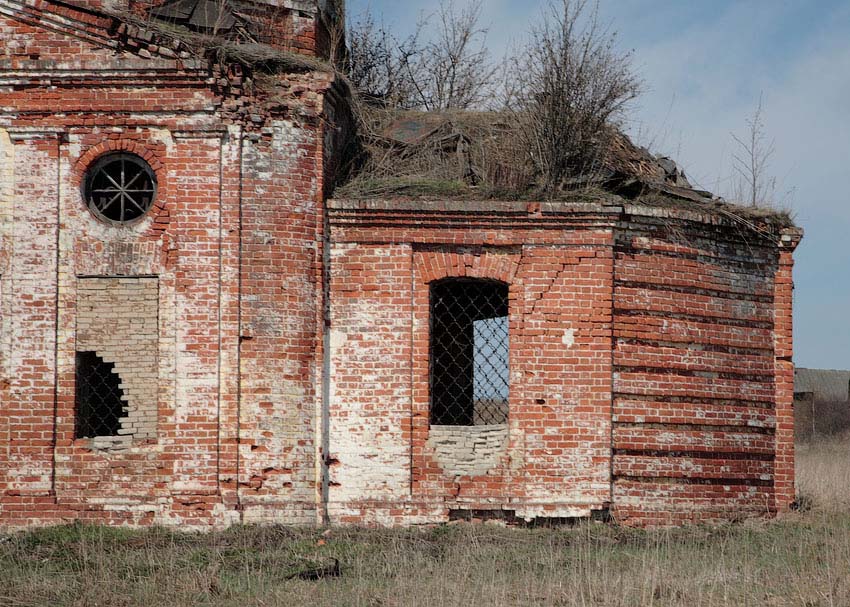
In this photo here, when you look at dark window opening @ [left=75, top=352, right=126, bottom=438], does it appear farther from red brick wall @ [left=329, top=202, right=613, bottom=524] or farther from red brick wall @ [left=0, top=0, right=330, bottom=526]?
red brick wall @ [left=329, top=202, right=613, bottom=524]

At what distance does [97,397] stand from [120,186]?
224cm

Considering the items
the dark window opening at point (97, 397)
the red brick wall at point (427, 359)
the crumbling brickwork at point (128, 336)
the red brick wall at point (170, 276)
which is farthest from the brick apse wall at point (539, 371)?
the dark window opening at point (97, 397)

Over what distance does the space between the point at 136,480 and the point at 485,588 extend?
4220mm

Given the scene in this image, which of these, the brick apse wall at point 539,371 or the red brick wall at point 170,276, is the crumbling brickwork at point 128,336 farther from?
the brick apse wall at point 539,371

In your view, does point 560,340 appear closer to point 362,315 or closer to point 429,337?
point 429,337

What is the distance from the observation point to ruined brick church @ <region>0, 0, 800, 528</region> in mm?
10391

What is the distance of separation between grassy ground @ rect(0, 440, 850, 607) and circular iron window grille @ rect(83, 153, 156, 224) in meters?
3.30

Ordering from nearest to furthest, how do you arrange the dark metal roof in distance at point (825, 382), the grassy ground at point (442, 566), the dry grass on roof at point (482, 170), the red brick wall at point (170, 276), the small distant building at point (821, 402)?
the grassy ground at point (442, 566) → the red brick wall at point (170, 276) → the dry grass on roof at point (482, 170) → the small distant building at point (821, 402) → the dark metal roof in distance at point (825, 382)

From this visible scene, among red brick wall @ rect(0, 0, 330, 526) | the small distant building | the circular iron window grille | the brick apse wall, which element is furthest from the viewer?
the small distant building

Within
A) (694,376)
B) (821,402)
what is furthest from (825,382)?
(694,376)

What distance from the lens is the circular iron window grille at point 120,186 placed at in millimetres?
10734

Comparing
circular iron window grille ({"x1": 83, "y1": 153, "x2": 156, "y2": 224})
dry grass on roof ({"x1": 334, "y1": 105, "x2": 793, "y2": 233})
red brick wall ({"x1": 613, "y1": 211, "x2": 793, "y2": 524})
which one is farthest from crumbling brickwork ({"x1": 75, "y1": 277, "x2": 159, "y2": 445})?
red brick wall ({"x1": 613, "y1": 211, "x2": 793, "y2": 524})

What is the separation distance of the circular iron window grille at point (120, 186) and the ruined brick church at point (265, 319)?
0.03m

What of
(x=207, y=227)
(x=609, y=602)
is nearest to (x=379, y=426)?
(x=207, y=227)
